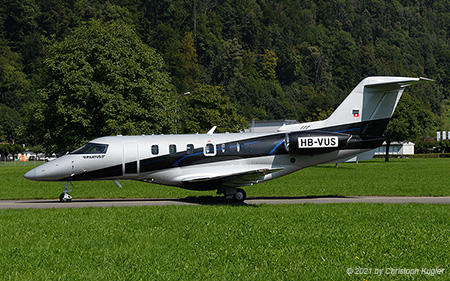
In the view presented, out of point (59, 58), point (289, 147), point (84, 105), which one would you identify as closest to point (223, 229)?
point (289, 147)

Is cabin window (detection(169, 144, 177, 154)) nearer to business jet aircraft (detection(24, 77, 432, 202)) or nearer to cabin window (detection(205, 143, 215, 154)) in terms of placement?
business jet aircraft (detection(24, 77, 432, 202))

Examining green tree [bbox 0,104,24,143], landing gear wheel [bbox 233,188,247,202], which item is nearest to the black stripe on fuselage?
landing gear wheel [bbox 233,188,247,202]

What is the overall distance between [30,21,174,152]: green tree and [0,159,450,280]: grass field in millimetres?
23595

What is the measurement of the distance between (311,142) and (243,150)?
9.02 ft

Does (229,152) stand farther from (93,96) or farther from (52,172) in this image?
(93,96)

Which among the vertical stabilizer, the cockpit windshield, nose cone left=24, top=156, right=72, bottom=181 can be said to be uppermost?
the vertical stabilizer

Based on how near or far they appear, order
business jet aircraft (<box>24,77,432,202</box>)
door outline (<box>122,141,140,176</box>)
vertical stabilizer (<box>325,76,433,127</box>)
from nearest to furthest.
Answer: business jet aircraft (<box>24,77,432,202</box>), door outline (<box>122,141,140,176</box>), vertical stabilizer (<box>325,76,433,127</box>)

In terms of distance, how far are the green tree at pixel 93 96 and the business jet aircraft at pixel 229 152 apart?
1802 centimetres

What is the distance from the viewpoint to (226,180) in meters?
21.9

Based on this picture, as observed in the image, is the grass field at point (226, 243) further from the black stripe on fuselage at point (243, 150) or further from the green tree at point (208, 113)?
the green tree at point (208, 113)

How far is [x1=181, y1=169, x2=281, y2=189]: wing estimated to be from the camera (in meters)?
21.2

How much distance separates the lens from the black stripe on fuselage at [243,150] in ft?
73.7

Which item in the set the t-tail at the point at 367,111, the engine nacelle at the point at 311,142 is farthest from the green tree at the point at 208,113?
the engine nacelle at the point at 311,142

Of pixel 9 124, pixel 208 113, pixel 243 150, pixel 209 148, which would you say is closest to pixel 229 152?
pixel 243 150
